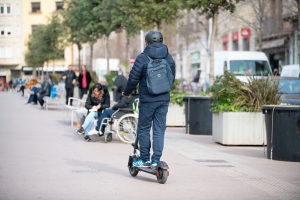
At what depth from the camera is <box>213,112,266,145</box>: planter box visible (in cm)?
1562

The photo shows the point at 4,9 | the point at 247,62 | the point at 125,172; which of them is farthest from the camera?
the point at 4,9

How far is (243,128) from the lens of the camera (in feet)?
51.5

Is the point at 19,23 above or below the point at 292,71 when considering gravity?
above

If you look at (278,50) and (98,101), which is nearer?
(98,101)

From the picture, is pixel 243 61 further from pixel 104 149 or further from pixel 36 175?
pixel 36 175

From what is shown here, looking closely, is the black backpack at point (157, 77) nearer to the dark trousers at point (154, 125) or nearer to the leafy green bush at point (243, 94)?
the dark trousers at point (154, 125)

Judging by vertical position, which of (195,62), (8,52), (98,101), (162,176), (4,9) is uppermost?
(4,9)

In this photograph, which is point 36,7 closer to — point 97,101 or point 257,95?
point 97,101

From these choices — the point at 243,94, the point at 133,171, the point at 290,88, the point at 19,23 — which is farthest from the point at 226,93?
the point at 19,23

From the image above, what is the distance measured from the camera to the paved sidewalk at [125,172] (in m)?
9.05

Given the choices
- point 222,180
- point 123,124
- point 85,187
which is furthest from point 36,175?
point 123,124

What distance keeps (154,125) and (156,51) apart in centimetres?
98

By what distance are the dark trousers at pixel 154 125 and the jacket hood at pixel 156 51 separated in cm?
62

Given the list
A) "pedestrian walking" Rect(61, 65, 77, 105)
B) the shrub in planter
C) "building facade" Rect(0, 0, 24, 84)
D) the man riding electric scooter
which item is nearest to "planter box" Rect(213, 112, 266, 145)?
the shrub in planter
